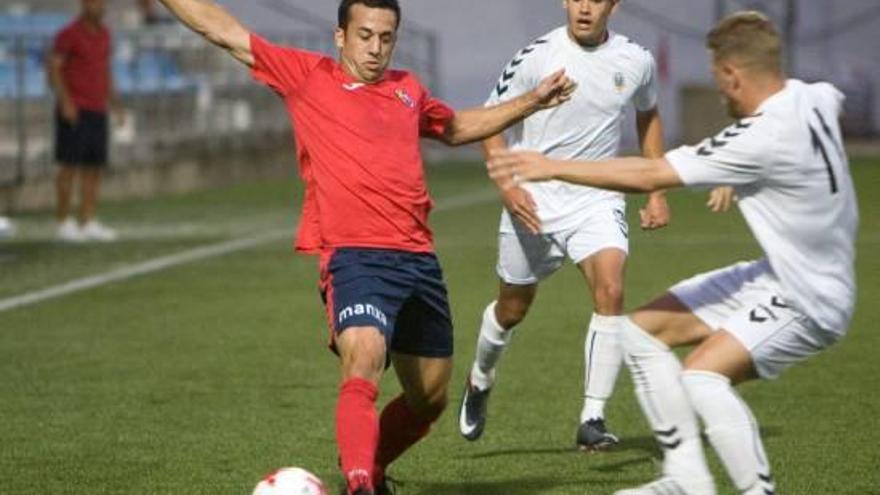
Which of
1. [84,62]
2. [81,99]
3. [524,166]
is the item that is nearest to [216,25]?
[524,166]

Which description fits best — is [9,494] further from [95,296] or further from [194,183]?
[194,183]

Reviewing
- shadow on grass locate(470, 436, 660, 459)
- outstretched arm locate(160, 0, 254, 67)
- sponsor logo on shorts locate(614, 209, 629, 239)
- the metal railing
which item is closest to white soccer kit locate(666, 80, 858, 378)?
outstretched arm locate(160, 0, 254, 67)

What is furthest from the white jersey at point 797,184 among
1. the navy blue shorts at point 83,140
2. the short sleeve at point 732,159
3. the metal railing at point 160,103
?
the metal railing at point 160,103

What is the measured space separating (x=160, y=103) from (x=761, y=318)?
22043 millimetres

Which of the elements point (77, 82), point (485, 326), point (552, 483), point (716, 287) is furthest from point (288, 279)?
point (716, 287)

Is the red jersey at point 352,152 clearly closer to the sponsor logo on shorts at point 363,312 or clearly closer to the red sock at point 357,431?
the sponsor logo on shorts at point 363,312

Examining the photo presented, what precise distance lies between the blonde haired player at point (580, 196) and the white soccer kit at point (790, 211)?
2.46 meters

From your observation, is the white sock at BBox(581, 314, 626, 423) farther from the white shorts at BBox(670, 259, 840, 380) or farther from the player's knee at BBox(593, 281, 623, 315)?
the white shorts at BBox(670, 259, 840, 380)

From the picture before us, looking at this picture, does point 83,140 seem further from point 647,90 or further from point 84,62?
point 647,90

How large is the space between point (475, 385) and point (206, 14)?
255 cm

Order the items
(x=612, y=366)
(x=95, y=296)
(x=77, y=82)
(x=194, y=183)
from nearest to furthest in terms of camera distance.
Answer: (x=612, y=366)
(x=95, y=296)
(x=77, y=82)
(x=194, y=183)

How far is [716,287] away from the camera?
785 centimetres

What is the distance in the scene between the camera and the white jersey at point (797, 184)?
7387 millimetres

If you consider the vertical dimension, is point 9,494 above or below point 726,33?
below
